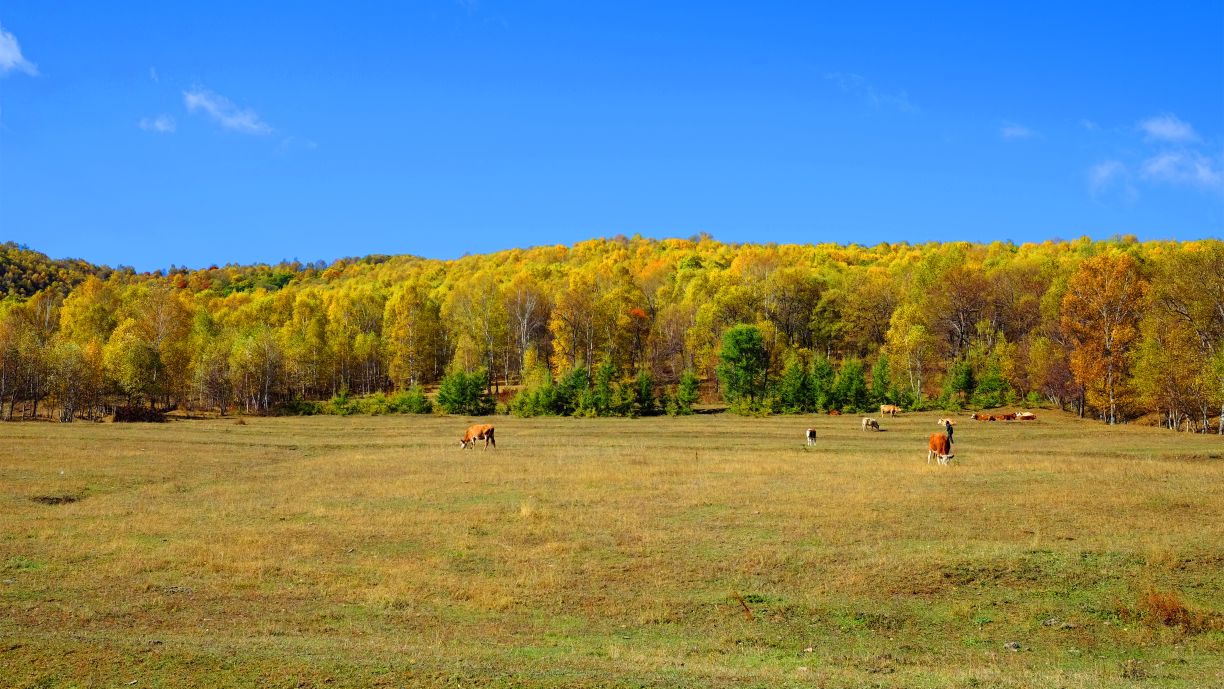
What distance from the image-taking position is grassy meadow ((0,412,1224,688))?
13547 mm

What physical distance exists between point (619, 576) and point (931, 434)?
4166 centimetres

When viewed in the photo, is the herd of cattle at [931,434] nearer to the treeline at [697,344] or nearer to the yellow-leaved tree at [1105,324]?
the yellow-leaved tree at [1105,324]

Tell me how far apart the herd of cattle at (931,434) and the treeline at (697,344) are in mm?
5570

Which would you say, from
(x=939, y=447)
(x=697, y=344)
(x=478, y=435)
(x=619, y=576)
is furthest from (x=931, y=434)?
(x=697, y=344)

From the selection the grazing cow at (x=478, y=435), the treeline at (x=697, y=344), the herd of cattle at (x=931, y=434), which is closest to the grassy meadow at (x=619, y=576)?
the herd of cattle at (x=931, y=434)

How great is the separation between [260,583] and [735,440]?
132ft

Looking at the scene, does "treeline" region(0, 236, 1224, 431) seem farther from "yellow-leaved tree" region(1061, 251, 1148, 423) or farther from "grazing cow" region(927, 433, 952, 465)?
"grazing cow" region(927, 433, 952, 465)

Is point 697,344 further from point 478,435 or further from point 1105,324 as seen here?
point 478,435

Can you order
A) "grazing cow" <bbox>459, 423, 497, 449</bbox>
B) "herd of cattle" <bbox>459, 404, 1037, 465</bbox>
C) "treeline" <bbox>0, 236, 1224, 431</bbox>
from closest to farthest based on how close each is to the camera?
1. "herd of cattle" <bbox>459, 404, 1037, 465</bbox>
2. "grazing cow" <bbox>459, 423, 497, 449</bbox>
3. "treeline" <bbox>0, 236, 1224, 431</bbox>

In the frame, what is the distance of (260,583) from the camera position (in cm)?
1908

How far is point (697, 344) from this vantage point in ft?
354

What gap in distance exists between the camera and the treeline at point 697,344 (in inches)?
2731

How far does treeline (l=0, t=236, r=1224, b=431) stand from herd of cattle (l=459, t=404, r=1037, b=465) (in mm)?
5570

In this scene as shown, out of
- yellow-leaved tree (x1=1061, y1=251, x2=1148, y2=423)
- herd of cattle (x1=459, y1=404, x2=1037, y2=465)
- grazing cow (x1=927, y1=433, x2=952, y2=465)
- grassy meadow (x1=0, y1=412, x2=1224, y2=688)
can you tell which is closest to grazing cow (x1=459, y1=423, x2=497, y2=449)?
herd of cattle (x1=459, y1=404, x2=1037, y2=465)
